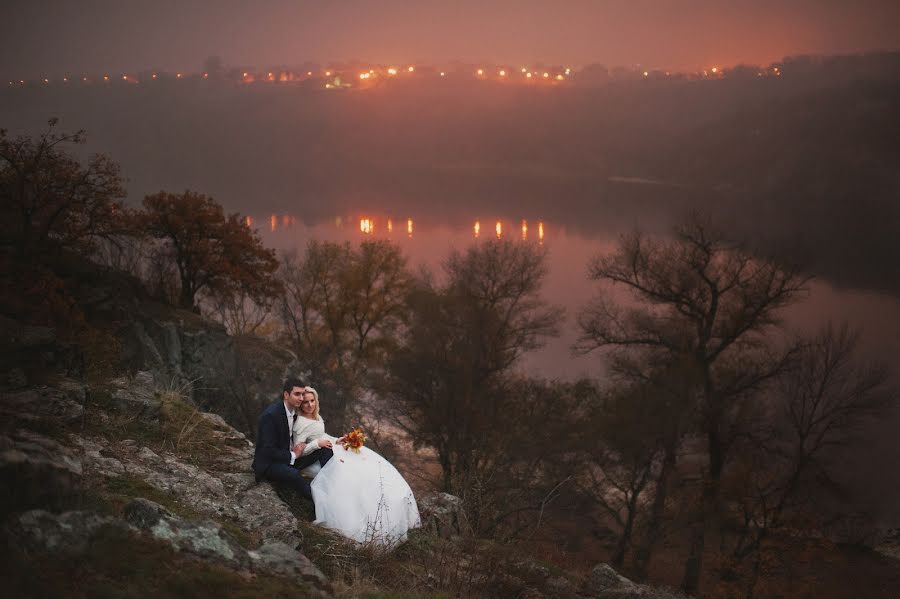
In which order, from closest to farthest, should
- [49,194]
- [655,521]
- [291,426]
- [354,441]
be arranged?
[354,441] < [291,426] < [49,194] < [655,521]

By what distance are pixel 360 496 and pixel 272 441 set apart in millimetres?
1279

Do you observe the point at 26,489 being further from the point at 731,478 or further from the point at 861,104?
the point at 861,104

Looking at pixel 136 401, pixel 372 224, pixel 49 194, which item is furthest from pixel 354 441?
pixel 372 224

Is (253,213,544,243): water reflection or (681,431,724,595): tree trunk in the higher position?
(253,213,544,243): water reflection

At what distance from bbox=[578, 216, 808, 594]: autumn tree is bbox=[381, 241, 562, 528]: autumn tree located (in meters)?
6.28

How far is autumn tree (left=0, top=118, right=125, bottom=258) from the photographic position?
63.4 ft

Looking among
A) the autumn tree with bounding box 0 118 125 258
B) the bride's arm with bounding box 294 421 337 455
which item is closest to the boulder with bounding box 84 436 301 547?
the bride's arm with bounding box 294 421 337 455

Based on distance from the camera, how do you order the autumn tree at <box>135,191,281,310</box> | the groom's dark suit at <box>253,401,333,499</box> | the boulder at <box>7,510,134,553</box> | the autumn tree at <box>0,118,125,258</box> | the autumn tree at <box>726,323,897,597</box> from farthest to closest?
the autumn tree at <box>135,191,281,310</box> → the autumn tree at <box>726,323,897,597</box> → the autumn tree at <box>0,118,125,258</box> → the groom's dark suit at <box>253,401,333,499</box> → the boulder at <box>7,510,134,553</box>

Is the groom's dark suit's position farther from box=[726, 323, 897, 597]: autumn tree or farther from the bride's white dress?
box=[726, 323, 897, 597]: autumn tree

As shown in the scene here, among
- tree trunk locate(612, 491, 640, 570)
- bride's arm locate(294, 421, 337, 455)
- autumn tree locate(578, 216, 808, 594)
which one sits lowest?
tree trunk locate(612, 491, 640, 570)

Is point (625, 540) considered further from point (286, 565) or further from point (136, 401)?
point (286, 565)

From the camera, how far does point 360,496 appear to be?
273 inches

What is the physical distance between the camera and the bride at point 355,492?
6777 mm

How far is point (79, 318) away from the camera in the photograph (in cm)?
1481
